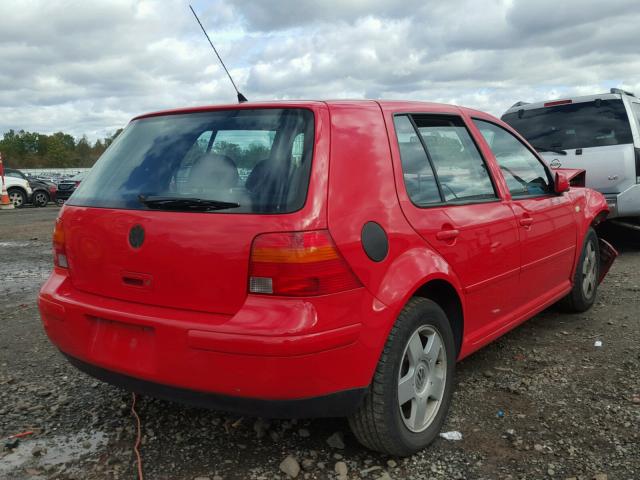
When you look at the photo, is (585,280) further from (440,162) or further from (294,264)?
(294,264)

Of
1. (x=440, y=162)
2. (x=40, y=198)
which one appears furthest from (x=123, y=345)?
(x=40, y=198)

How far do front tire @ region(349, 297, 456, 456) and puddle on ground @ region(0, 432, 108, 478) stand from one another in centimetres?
131

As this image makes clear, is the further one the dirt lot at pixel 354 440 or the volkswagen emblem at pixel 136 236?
the dirt lot at pixel 354 440

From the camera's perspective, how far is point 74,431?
314cm

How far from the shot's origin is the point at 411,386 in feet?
9.19

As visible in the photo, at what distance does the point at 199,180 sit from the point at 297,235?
1.92 feet

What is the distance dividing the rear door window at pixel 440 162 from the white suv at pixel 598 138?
14.4 feet

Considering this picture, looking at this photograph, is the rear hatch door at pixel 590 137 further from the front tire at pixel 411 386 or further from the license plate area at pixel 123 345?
the license plate area at pixel 123 345

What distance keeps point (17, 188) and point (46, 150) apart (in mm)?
84403

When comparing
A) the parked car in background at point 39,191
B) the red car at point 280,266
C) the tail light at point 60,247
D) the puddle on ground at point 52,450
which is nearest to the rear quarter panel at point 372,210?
the red car at point 280,266

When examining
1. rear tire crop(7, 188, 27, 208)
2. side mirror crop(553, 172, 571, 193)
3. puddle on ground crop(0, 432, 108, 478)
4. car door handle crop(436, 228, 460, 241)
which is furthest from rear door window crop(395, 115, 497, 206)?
rear tire crop(7, 188, 27, 208)

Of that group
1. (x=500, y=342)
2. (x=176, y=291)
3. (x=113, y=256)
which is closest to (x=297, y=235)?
(x=176, y=291)

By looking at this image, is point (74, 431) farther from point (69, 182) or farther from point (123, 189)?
point (69, 182)

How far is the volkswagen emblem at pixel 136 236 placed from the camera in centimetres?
258
